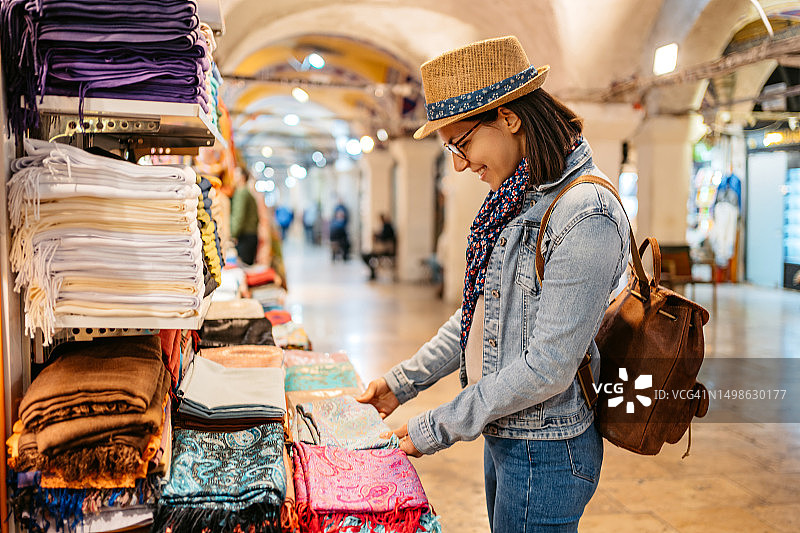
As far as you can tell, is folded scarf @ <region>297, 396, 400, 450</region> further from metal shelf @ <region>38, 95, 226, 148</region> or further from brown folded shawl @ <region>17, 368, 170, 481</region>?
metal shelf @ <region>38, 95, 226, 148</region>

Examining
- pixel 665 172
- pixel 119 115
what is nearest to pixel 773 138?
pixel 665 172

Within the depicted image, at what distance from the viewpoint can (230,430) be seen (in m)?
1.97

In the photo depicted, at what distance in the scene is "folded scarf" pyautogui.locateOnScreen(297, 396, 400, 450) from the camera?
2123mm

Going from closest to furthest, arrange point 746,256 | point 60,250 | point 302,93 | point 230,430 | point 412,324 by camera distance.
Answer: point 60,250, point 230,430, point 412,324, point 302,93, point 746,256

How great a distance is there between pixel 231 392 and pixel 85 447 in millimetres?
774

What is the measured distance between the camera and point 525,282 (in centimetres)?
153

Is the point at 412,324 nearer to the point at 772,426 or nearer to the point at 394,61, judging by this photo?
the point at 772,426

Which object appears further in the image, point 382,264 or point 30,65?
point 382,264

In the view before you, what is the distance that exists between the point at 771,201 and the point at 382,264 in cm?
842

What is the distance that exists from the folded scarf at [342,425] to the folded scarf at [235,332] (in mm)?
818

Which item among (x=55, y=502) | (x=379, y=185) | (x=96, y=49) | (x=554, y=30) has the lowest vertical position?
(x=55, y=502)

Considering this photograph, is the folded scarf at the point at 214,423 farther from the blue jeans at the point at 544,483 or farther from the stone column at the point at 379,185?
the stone column at the point at 379,185

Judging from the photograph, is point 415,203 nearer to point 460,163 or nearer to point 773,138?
point 773,138

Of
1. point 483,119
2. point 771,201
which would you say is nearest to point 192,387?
point 483,119
